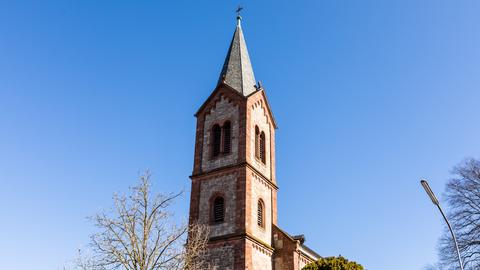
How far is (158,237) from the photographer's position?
20391 mm

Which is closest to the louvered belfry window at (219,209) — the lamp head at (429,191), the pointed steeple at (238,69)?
the pointed steeple at (238,69)

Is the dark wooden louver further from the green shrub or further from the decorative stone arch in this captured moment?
the green shrub

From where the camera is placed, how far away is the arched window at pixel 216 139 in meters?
30.2

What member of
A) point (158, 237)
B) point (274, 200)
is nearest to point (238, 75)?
point (274, 200)

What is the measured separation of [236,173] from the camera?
27797 mm

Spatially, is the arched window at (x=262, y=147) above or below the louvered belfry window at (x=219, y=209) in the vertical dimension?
above

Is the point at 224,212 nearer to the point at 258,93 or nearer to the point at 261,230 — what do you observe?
the point at 261,230

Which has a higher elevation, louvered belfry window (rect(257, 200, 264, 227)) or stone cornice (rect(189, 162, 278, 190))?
stone cornice (rect(189, 162, 278, 190))

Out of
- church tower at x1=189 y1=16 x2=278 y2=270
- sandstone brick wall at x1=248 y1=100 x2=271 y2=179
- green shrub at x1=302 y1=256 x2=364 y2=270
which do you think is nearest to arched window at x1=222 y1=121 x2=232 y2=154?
church tower at x1=189 y1=16 x2=278 y2=270

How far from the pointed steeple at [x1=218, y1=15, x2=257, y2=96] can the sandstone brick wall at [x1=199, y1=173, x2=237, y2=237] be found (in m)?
7.00

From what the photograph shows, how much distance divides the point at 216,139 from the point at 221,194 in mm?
4741

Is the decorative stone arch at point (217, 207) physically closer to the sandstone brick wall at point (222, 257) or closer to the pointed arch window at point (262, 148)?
the sandstone brick wall at point (222, 257)

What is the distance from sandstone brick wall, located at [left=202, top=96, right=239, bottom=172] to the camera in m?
29.0

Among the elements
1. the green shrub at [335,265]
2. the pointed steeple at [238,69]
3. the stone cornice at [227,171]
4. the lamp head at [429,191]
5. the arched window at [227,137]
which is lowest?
the green shrub at [335,265]
